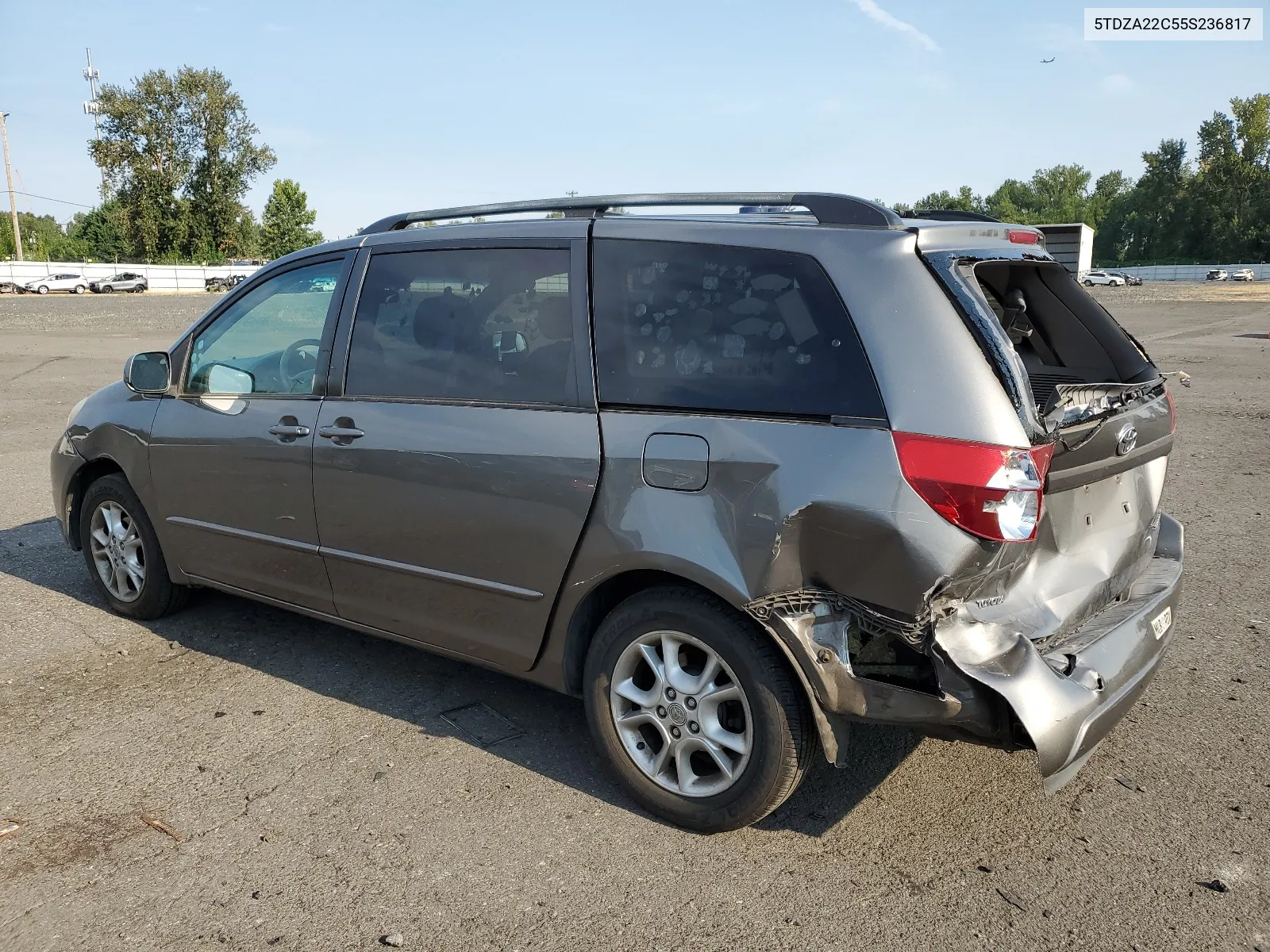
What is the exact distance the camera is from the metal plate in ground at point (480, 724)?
12.5ft

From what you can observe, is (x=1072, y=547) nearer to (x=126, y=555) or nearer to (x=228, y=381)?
(x=228, y=381)

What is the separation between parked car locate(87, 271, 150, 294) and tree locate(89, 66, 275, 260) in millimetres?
14899

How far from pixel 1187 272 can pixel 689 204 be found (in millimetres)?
101117

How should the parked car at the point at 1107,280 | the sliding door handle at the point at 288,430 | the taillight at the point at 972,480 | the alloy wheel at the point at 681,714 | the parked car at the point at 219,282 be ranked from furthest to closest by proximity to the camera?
1. the parked car at the point at 1107,280
2. the parked car at the point at 219,282
3. the sliding door handle at the point at 288,430
4. the alloy wheel at the point at 681,714
5. the taillight at the point at 972,480

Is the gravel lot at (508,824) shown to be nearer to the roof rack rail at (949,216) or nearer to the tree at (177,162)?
the roof rack rail at (949,216)

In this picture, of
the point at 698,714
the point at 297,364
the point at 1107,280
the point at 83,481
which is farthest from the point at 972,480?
the point at 1107,280

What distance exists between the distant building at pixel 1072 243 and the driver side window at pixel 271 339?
299cm

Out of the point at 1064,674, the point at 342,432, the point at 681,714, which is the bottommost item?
the point at 681,714

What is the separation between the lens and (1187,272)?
90812mm

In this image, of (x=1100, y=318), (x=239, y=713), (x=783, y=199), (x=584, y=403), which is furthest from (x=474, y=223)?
(x=1100, y=318)

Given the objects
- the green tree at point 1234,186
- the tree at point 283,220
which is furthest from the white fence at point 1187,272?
the tree at point 283,220

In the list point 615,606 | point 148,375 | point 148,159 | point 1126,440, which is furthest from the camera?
point 148,159

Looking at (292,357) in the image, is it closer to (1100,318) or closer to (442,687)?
(442,687)

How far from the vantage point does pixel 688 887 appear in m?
2.91
